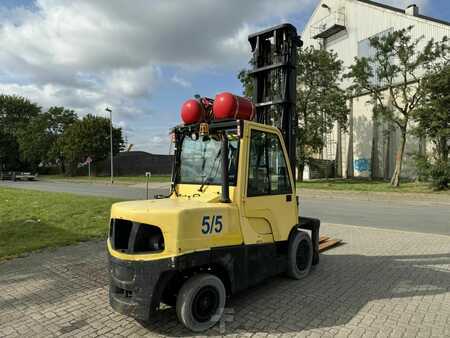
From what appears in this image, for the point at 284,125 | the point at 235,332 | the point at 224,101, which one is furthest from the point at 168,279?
the point at 284,125

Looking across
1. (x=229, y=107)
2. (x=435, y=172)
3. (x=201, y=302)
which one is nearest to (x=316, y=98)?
(x=435, y=172)

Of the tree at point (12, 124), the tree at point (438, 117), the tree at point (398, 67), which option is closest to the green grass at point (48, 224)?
the tree at point (438, 117)

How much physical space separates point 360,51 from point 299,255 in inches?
1407

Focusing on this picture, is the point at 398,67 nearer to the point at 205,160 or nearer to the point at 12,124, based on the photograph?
the point at 205,160

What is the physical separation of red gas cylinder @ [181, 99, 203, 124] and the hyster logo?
1357mm

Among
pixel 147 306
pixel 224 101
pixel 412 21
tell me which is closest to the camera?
pixel 147 306

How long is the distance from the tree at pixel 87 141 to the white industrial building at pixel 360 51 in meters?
24.7

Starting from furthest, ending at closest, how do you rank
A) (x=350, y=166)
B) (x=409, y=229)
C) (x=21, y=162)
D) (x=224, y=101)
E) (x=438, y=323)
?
(x=21, y=162) → (x=350, y=166) → (x=409, y=229) → (x=224, y=101) → (x=438, y=323)

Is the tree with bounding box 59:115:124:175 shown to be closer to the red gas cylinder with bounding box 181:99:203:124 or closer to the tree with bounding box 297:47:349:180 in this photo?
the tree with bounding box 297:47:349:180

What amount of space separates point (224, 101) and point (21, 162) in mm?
59110

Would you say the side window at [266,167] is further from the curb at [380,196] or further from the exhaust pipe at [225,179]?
the curb at [380,196]

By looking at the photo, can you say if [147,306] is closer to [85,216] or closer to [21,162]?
[85,216]

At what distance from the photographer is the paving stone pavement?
3.86 meters

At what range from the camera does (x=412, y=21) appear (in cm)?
3141
